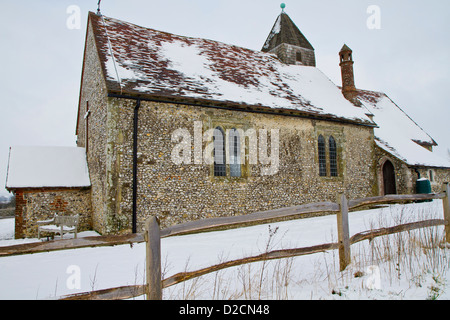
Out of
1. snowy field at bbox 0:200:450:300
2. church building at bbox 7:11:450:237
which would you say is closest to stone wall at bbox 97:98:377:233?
church building at bbox 7:11:450:237

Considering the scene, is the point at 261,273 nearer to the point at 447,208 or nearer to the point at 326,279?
the point at 326,279

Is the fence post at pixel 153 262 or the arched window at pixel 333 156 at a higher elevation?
the arched window at pixel 333 156

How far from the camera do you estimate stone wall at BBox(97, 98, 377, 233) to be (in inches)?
424

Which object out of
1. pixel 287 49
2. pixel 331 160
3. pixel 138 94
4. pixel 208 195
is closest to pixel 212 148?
pixel 208 195

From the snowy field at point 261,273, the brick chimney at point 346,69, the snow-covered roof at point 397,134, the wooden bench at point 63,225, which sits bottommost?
the snowy field at point 261,273

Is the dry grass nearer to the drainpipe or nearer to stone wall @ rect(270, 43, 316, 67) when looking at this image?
the drainpipe

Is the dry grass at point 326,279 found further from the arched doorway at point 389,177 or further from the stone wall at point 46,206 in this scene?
the arched doorway at point 389,177

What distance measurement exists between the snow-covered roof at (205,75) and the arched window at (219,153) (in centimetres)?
127

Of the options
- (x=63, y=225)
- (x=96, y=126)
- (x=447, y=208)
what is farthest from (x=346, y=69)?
(x=63, y=225)

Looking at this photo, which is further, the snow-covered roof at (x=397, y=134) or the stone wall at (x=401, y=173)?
the snow-covered roof at (x=397, y=134)

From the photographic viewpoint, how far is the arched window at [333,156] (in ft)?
51.9

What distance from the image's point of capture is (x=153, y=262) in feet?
11.6

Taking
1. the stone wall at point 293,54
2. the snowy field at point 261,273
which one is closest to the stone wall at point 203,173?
the snowy field at point 261,273

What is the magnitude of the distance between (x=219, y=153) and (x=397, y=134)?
15696 mm
